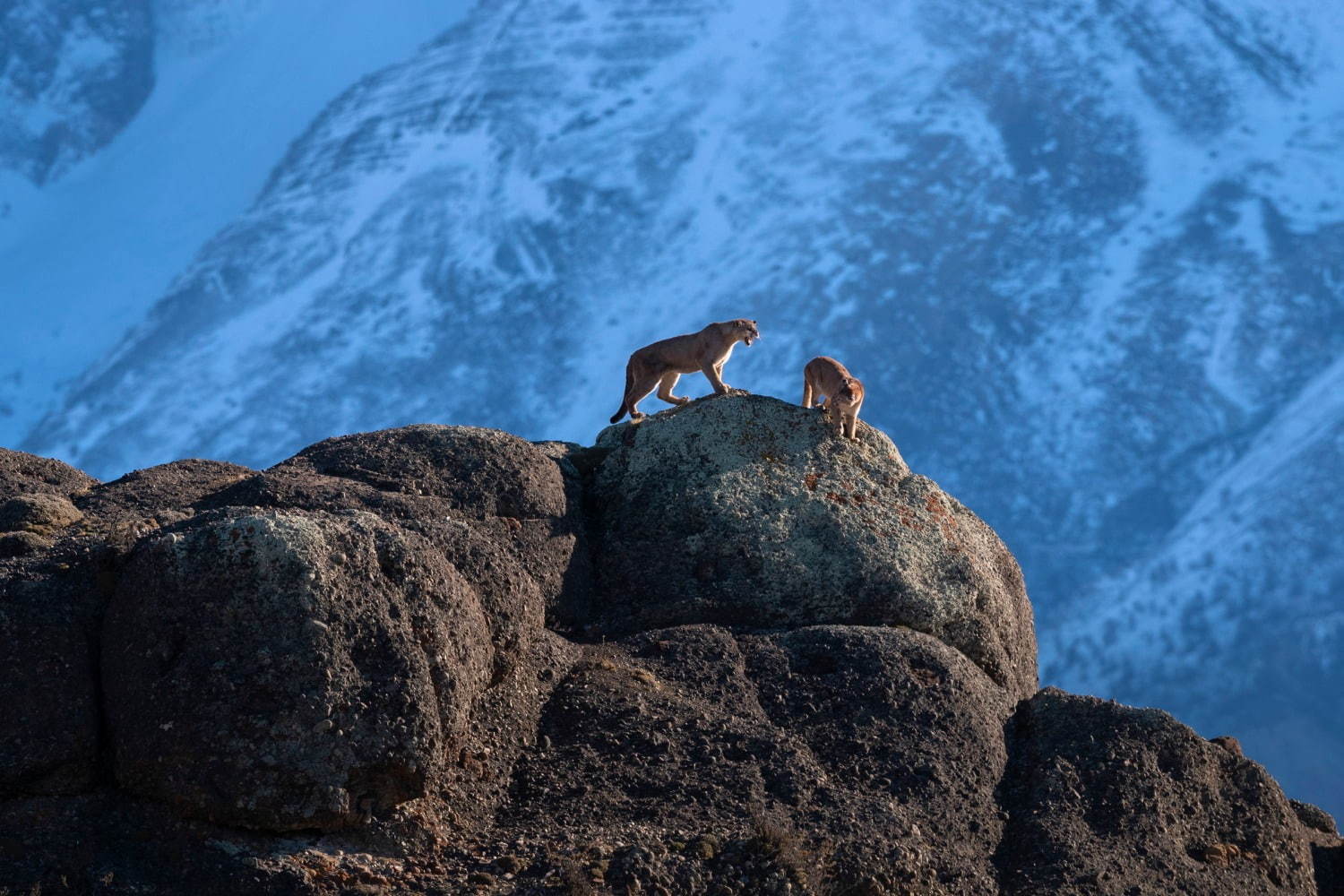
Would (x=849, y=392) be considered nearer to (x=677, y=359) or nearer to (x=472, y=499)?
(x=677, y=359)

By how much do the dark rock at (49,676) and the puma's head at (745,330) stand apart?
10702 mm

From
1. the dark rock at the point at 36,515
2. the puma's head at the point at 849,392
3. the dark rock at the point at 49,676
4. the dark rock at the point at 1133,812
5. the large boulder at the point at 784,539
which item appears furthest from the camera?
the puma's head at the point at 849,392

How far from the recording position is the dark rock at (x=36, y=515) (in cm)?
1341

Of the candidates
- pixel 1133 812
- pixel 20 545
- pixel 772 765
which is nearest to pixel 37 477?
pixel 20 545

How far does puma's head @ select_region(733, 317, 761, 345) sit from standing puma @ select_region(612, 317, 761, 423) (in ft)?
0.18

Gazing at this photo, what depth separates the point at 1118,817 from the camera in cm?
1305

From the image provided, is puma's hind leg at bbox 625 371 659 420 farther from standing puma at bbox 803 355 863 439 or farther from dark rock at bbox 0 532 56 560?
dark rock at bbox 0 532 56 560

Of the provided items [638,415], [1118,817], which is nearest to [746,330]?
[638,415]

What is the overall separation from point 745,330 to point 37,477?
9491 mm

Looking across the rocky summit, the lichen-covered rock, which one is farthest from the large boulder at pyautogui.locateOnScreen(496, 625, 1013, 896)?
the lichen-covered rock

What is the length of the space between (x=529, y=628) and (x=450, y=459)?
2.87 meters

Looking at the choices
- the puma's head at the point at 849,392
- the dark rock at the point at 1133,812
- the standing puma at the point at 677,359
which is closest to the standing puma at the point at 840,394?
the puma's head at the point at 849,392

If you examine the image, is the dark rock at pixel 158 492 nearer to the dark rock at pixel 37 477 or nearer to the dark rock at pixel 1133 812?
the dark rock at pixel 37 477

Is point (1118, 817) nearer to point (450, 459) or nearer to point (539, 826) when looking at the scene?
point (539, 826)
